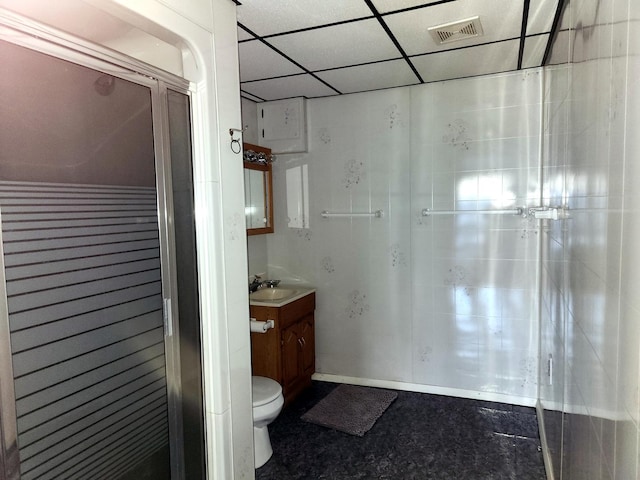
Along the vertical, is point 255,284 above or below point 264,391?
above

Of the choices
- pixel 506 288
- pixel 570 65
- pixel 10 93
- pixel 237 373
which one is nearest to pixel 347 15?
pixel 570 65

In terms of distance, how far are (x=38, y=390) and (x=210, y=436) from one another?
79cm

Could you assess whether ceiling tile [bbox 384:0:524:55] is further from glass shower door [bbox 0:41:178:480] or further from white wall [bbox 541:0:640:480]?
glass shower door [bbox 0:41:178:480]

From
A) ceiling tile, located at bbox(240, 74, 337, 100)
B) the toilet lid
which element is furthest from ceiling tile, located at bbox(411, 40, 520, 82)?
the toilet lid

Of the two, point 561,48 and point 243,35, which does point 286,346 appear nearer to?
point 243,35

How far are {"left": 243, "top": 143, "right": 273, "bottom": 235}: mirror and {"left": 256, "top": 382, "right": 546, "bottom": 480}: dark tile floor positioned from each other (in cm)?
140

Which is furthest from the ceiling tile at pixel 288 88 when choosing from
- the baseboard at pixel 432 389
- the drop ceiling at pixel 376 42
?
the baseboard at pixel 432 389

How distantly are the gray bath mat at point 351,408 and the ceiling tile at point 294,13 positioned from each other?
2.36 meters

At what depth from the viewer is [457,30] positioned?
2170mm

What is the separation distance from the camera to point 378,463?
97.2 inches

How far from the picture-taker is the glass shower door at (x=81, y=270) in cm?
103

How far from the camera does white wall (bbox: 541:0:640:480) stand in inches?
34.1

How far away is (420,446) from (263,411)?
98cm

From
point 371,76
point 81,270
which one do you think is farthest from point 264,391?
point 371,76
